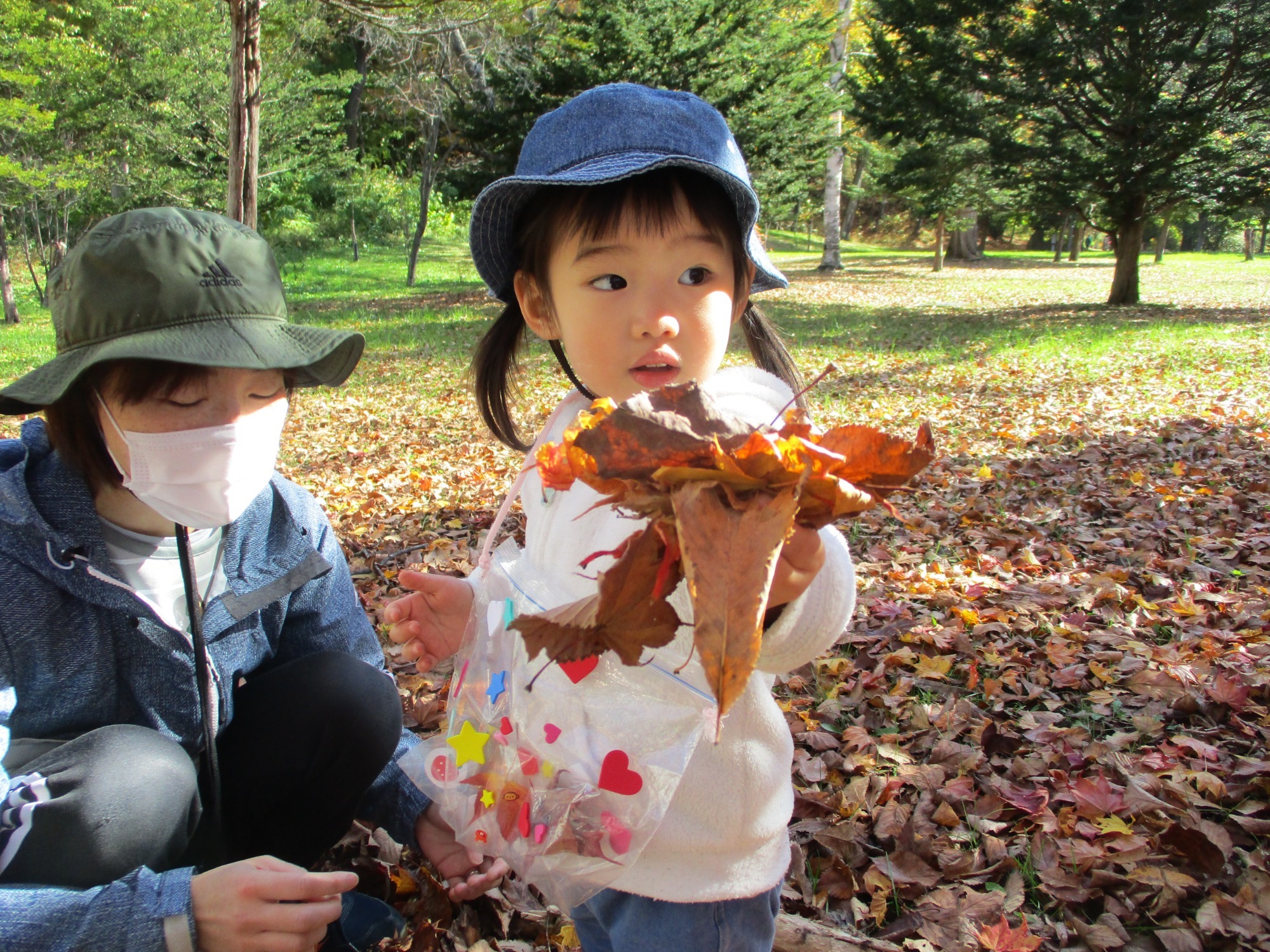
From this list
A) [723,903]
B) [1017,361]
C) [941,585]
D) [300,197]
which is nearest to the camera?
[723,903]

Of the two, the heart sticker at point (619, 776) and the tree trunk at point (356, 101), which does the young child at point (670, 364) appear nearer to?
the heart sticker at point (619, 776)

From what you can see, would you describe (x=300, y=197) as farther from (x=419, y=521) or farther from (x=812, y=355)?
(x=419, y=521)

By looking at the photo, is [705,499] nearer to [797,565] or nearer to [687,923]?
[797,565]

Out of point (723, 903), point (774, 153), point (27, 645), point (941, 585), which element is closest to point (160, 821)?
point (27, 645)

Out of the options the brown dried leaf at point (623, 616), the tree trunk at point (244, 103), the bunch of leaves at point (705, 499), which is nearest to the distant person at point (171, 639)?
the brown dried leaf at point (623, 616)

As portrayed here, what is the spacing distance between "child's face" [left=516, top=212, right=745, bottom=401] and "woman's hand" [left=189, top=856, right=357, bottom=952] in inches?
41.3

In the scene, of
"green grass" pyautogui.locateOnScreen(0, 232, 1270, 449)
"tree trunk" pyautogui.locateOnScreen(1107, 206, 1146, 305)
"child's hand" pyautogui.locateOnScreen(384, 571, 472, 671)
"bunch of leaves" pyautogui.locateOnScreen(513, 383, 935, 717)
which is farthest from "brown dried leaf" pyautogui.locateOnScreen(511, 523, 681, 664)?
"tree trunk" pyautogui.locateOnScreen(1107, 206, 1146, 305)

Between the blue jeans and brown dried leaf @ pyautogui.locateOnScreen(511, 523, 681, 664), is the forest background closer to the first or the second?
the blue jeans

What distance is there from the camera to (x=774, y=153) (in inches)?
657

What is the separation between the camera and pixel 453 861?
2.05 m

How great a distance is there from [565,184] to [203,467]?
0.93 meters

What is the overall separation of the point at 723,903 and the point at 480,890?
0.82 meters

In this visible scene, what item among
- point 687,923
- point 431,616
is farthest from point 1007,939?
point 431,616

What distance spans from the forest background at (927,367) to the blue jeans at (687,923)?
52 cm
